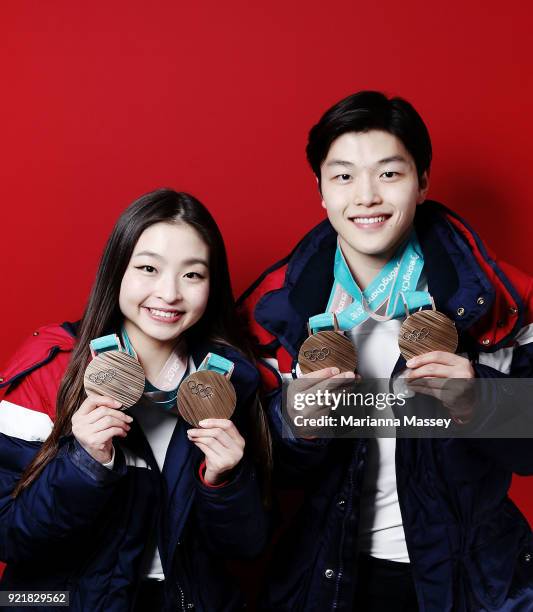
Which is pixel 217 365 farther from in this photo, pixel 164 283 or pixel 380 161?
pixel 380 161

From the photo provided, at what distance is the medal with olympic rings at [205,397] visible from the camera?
5.63ft

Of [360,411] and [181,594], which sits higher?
[360,411]

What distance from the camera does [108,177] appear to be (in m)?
2.45

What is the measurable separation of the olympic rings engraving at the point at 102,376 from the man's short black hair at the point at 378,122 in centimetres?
71

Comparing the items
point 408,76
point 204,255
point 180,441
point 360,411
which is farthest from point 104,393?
point 408,76

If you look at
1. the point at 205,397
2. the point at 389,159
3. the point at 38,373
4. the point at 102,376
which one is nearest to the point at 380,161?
the point at 389,159

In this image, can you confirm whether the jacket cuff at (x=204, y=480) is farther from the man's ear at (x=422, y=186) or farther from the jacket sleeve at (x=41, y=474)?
the man's ear at (x=422, y=186)

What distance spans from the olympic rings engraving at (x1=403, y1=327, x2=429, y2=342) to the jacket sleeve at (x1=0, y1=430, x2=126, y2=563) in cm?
61

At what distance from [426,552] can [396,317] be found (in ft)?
1.64

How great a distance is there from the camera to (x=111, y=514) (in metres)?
1.81

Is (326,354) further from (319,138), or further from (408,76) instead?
(408,76)

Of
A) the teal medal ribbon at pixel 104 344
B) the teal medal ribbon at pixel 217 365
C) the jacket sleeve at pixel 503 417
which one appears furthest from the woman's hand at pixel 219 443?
the jacket sleeve at pixel 503 417

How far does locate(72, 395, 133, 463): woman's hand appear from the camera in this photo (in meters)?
1.67

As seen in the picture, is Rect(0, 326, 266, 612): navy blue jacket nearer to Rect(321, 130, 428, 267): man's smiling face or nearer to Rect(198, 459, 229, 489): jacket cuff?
Rect(198, 459, 229, 489): jacket cuff
